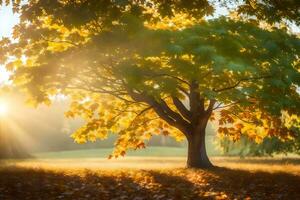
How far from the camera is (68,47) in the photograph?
14.1m

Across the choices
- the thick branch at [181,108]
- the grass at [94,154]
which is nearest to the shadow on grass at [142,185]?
the thick branch at [181,108]

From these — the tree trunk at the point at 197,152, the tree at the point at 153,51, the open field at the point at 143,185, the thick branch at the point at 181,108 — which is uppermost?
the tree at the point at 153,51

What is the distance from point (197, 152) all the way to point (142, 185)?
540 cm

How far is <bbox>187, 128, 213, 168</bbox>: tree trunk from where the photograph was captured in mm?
17188

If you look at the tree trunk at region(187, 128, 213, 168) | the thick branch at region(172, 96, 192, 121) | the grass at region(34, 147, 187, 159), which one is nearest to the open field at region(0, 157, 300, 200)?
the tree trunk at region(187, 128, 213, 168)

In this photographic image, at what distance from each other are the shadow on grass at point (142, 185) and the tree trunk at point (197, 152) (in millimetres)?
2603

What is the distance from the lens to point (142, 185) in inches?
484

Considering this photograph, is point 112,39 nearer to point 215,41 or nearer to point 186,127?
point 215,41

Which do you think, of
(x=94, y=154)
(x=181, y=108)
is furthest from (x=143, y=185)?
(x=94, y=154)

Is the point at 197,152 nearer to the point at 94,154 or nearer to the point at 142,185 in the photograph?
the point at 142,185

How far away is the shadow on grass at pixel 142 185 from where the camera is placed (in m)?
11.0

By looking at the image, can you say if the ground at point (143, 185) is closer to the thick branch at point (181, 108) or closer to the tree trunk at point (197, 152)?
the tree trunk at point (197, 152)

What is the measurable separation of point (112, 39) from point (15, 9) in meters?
2.69

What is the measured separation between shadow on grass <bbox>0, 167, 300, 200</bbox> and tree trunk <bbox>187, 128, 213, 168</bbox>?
2.60m
